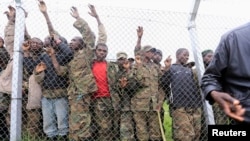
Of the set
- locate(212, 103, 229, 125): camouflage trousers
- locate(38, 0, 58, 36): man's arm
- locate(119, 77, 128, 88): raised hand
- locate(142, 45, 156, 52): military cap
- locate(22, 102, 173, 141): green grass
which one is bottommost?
locate(22, 102, 173, 141): green grass

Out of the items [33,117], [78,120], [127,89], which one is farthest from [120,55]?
[33,117]

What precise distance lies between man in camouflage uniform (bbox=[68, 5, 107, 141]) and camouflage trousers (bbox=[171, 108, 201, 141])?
102 centimetres

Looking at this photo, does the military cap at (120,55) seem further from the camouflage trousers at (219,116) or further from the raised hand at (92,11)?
the camouflage trousers at (219,116)

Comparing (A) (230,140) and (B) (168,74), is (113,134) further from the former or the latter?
(A) (230,140)

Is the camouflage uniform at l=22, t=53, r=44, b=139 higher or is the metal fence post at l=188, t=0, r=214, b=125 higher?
the metal fence post at l=188, t=0, r=214, b=125

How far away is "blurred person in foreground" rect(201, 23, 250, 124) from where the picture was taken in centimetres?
147

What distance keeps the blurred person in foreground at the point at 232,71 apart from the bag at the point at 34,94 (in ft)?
10.5

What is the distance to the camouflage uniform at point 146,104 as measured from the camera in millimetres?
4558

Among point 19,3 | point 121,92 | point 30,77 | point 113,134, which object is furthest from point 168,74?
point 19,3

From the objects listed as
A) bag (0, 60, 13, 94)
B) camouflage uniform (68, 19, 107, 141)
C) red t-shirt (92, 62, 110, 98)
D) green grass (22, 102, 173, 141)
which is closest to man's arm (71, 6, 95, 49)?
camouflage uniform (68, 19, 107, 141)

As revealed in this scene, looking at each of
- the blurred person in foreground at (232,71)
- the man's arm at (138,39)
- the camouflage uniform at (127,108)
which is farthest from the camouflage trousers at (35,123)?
the blurred person in foreground at (232,71)

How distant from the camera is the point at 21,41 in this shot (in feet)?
12.6

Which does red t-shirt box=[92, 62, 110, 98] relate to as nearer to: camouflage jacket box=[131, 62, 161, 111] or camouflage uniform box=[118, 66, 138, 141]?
camouflage uniform box=[118, 66, 138, 141]

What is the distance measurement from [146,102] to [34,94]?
1308 mm
